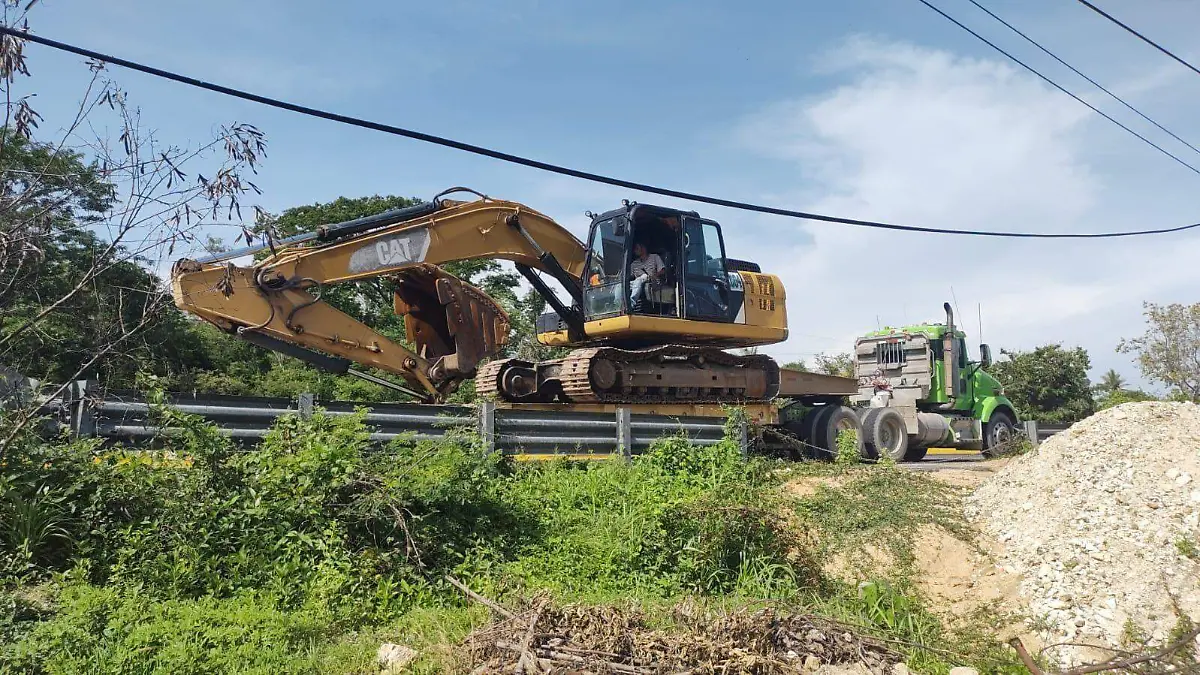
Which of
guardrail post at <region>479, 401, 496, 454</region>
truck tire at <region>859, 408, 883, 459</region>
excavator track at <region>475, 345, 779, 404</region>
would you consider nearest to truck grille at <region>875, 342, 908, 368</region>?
truck tire at <region>859, 408, 883, 459</region>

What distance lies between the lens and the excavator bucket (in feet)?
38.9

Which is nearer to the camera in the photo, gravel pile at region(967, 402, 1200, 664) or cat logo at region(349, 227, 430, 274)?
gravel pile at region(967, 402, 1200, 664)

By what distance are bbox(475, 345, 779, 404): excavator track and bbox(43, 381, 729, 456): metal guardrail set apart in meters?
1.07

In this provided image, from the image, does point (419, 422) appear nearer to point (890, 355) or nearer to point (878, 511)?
point (878, 511)

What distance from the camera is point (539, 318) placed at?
13859mm

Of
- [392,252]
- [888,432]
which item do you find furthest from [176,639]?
[888,432]

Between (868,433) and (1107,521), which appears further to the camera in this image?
(868,433)

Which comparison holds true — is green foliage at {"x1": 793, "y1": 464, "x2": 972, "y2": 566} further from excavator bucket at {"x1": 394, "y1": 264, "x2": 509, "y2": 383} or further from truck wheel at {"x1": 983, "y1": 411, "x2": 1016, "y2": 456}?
truck wheel at {"x1": 983, "y1": 411, "x2": 1016, "y2": 456}

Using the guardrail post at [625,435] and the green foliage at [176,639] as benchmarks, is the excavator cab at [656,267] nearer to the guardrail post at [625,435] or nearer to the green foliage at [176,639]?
the guardrail post at [625,435]

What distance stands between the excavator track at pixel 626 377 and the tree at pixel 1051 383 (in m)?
23.4

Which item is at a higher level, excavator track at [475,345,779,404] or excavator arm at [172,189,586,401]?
excavator arm at [172,189,586,401]

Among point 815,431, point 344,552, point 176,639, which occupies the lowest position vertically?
point 176,639

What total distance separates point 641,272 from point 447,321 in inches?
111

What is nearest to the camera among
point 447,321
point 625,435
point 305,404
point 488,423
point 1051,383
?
point 305,404
